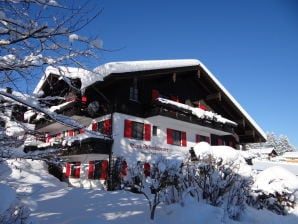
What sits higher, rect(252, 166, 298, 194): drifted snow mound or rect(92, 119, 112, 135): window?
rect(92, 119, 112, 135): window

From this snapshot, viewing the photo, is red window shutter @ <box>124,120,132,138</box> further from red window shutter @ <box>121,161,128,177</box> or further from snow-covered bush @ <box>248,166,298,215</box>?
snow-covered bush @ <box>248,166,298,215</box>

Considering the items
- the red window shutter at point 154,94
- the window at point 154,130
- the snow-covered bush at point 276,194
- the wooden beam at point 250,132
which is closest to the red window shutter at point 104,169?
the window at point 154,130

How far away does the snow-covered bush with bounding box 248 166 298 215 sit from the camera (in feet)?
40.6

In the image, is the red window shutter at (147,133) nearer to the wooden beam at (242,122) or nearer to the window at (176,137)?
the window at (176,137)

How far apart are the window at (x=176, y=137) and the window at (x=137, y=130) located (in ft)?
6.79

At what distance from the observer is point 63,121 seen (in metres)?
4.91

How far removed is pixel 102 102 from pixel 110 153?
369cm

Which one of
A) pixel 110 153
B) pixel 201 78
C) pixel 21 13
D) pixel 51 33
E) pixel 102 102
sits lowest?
pixel 110 153

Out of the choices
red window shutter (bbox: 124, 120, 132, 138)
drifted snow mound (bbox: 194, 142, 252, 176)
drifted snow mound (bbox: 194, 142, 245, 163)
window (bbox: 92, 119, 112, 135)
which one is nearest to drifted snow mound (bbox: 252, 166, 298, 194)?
drifted snow mound (bbox: 194, 142, 252, 176)

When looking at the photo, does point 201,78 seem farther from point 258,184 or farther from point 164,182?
Answer: point 164,182

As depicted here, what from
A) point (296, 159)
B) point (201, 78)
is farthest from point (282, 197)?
point (296, 159)

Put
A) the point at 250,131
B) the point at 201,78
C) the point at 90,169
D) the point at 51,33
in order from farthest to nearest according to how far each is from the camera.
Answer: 1. the point at 250,131
2. the point at 201,78
3. the point at 90,169
4. the point at 51,33

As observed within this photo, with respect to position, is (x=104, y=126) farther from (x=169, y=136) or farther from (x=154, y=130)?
(x=169, y=136)

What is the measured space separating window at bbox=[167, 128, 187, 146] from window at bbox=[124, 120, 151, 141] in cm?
207
